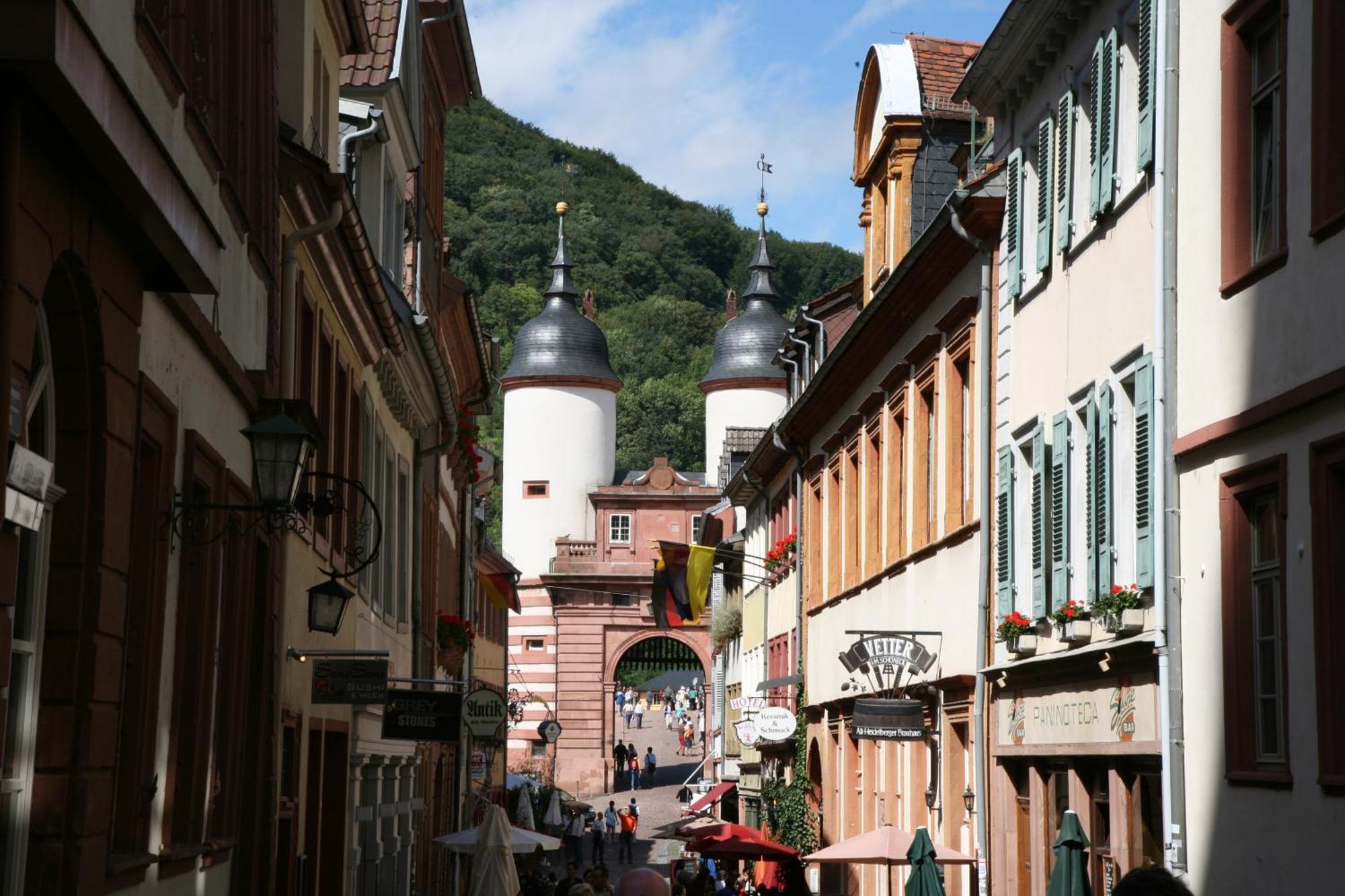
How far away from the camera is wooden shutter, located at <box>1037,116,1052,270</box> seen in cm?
1566

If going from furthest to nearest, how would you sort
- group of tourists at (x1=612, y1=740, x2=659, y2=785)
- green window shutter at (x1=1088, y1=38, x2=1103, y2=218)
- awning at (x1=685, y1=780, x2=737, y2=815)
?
group of tourists at (x1=612, y1=740, x2=659, y2=785)
awning at (x1=685, y1=780, x2=737, y2=815)
green window shutter at (x1=1088, y1=38, x2=1103, y2=218)

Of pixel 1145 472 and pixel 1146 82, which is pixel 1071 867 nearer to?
pixel 1145 472

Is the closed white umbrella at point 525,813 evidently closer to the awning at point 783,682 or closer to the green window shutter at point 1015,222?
the awning at point 783,682

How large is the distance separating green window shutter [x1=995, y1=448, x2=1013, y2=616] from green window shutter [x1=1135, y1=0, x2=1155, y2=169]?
405 cm

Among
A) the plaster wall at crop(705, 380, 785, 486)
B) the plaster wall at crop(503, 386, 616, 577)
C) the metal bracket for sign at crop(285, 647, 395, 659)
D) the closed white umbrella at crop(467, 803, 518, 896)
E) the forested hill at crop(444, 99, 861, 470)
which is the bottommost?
the closed white umbrella at crop(467, 803, 518, 896)

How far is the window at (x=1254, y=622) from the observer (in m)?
10.8

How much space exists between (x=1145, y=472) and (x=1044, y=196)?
3.71 m

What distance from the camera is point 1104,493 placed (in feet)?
45.6

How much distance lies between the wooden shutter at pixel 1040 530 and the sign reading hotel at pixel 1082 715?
0.66m

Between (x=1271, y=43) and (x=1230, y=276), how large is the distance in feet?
4.10

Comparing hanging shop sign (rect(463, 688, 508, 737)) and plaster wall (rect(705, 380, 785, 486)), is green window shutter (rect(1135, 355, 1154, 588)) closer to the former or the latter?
hanging shop sign (rect(463, 688, 508, 737))

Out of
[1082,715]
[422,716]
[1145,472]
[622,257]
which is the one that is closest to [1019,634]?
[1082,715]

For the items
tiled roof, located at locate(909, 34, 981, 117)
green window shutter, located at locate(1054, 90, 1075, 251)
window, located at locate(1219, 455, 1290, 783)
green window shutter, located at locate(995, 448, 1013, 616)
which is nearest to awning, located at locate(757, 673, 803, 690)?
tiled roof, located at locate(909, 34, 981, 117)

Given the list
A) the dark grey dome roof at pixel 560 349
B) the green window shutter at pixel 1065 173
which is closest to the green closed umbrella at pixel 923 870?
→ the green window shutter at pixel 1065 173
